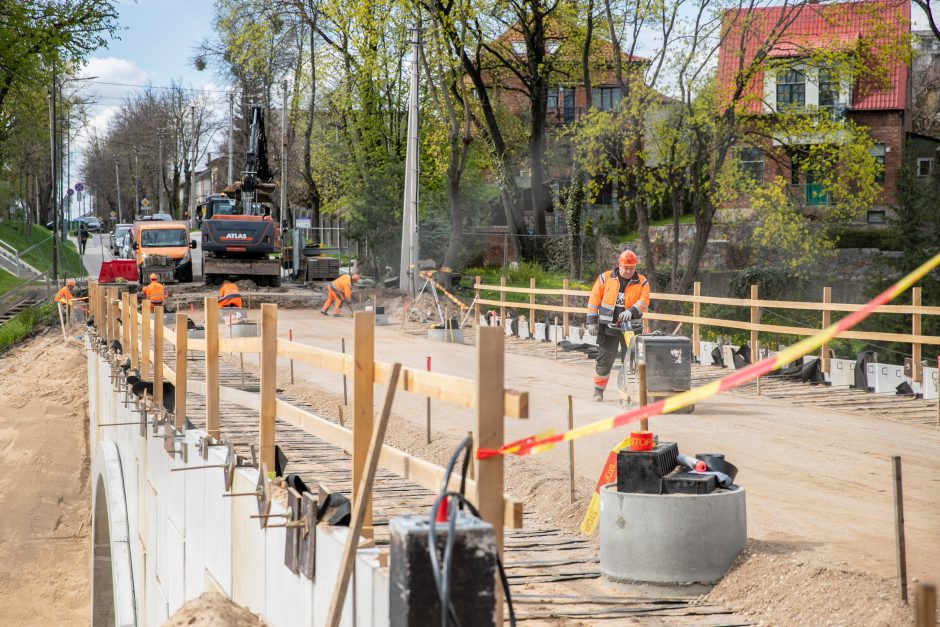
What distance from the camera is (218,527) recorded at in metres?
8.36

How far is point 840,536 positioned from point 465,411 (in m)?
7.61

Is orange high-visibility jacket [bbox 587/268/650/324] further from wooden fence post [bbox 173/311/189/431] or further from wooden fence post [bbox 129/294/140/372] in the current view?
A: wooden fence post [bbox 129/294/140/372]

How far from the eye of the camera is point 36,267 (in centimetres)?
5478

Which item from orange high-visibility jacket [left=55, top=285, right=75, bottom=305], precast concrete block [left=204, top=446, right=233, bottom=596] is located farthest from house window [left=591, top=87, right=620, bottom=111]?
precast concrete block [left=204, top=446, right=233, bottom=596]

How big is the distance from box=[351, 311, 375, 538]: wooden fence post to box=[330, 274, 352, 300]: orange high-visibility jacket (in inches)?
987

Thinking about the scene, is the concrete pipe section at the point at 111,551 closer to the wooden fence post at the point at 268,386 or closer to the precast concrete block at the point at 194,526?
the precast concrete block at the point at 194,526

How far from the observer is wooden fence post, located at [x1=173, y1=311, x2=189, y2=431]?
33.6 feet

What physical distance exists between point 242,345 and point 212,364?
40 centimetres

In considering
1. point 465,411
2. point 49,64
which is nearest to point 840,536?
point 465,411

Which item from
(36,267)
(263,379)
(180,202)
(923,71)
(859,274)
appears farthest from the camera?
(180,202)

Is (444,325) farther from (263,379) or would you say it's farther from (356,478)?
(356,478)

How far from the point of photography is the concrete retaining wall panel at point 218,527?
26.3ft

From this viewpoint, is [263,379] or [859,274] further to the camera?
[859,274]

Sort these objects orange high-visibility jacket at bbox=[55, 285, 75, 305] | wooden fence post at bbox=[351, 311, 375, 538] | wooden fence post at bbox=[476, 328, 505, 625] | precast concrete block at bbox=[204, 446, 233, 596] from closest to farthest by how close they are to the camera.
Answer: wooden fence post at bbox=[476, 328, 505, 625]
wooden fence post at bbox=[351, 311, 375, 538]
precast concrete block at bbox=[204, 446, 233, 596]
orange high-visibility jacket at bbox=[55, 285, 75, 305]
